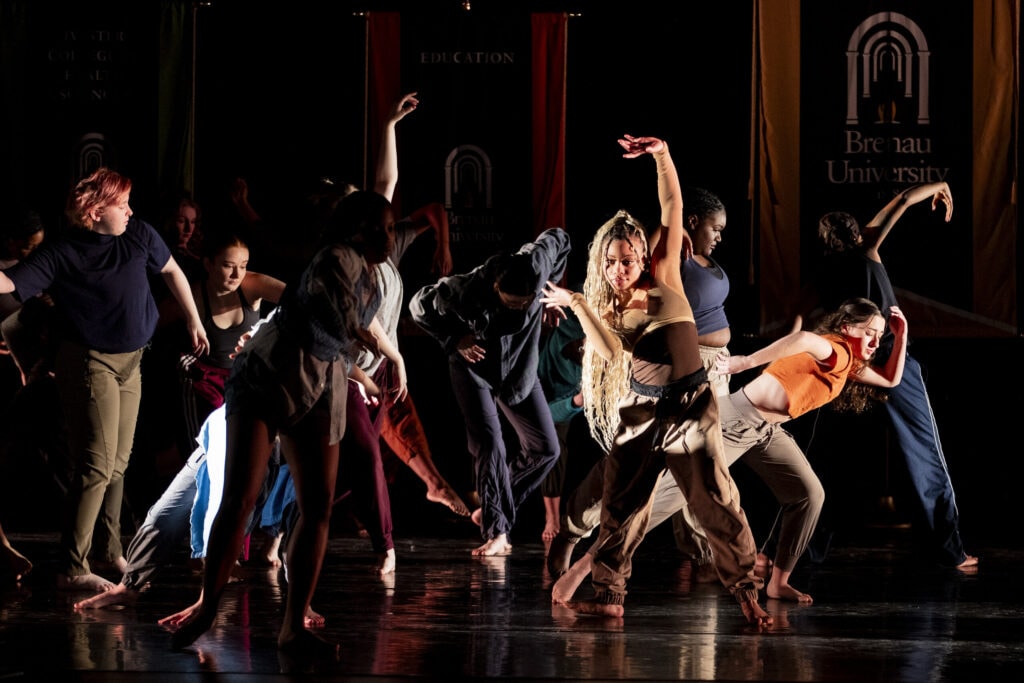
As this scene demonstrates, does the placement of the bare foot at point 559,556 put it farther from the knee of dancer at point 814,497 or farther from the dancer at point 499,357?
the dancer at point 499,357

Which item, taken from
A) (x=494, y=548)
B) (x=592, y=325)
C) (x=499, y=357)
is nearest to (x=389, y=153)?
(x=499, y=357)

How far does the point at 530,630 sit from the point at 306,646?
32.0 inches

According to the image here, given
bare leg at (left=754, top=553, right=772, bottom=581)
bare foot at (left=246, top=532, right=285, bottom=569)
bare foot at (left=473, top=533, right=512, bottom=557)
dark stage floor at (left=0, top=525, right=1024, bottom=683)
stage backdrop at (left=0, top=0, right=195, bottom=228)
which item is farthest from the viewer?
stage backdrop at (left=0, top=0, right=195, bottom=228)

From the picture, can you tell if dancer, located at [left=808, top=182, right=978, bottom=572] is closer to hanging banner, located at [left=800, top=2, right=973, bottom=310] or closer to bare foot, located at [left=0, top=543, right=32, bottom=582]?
hanging banner, located at [left=800, top=2, right=973, bottom=310]

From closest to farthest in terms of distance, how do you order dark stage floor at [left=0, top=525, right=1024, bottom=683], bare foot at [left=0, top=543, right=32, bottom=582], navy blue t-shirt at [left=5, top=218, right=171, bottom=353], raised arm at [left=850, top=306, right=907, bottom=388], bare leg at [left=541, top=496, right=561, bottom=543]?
dark stage floor at [left=0, top=525, right=1024, bottom=683] < navy blue t-shirt at [left=5, top=218, right=171, bottom=353] < bare foot at [left=0, top=543, right=32, bottom=582] < raised arm at [left=850, top=306, right=907, bottom=388] < bare leg at [left=541, top=496, right=561, bottom=543]

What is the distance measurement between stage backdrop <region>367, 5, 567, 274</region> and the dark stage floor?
7.44 feet

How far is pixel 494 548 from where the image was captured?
666cm

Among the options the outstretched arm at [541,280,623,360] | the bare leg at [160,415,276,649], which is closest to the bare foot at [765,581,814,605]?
the outstretched arm at [541,280,623,360]

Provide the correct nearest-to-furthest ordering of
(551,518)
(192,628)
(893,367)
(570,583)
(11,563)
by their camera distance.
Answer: (192,628) < (570,583) < (11,563) < (893,367) < (551,518)

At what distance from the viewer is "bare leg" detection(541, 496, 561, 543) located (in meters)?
7.18

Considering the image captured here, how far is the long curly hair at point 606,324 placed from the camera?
4.95 meters

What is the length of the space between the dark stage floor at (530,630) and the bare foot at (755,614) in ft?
0.24

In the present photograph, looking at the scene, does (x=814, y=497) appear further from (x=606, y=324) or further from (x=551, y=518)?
(x=551, y=518)

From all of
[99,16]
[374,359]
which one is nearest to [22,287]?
[374,359]
